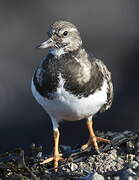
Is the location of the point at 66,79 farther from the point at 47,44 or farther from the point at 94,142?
the point at 94,142

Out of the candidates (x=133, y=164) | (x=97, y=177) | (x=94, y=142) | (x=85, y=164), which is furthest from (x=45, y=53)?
(x=97, y=177)

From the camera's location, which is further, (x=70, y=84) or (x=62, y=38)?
(x=62, y=38)

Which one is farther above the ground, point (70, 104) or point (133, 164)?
point (70, 104)

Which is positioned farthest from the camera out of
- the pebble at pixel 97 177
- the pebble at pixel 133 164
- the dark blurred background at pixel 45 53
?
the dark blurred background at pixel 45 53

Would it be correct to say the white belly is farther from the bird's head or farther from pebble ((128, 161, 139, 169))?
pebble ((128, 161, 139, 169))

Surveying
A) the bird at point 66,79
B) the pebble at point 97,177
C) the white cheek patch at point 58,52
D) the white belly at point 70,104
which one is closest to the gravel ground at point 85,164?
the pebble at point 97,177

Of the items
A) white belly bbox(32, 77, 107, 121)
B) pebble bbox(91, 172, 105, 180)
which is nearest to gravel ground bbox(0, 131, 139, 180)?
pebble bbox(91, 172, 105, 180)

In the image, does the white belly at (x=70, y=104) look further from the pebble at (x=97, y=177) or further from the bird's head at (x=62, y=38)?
the pebble at (x=97, y=177)

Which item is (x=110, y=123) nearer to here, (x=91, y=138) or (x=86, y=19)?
(x=86, y=19)

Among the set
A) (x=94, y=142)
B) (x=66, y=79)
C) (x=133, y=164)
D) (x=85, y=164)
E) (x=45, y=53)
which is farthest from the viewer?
(x=45, y=53)
